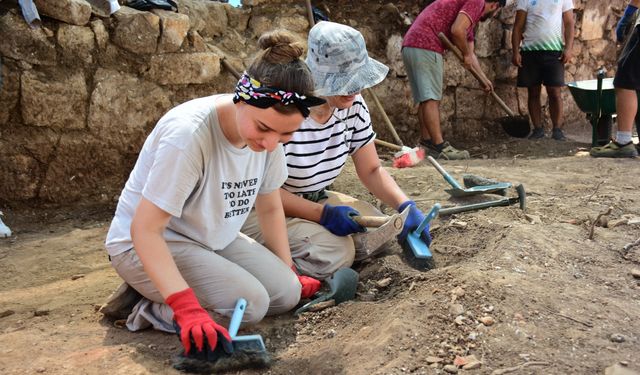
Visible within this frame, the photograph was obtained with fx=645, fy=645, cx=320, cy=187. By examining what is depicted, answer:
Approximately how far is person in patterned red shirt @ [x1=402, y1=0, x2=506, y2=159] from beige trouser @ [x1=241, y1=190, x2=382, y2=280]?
285 cm

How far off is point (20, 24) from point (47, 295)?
6.24ft

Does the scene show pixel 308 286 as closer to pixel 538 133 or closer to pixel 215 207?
pixel 215 207

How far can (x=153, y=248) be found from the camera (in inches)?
76.2

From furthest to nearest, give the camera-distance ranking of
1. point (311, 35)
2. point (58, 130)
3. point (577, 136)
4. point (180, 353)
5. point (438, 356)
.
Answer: point (577, 136)
point (58, 130)
point (311, 35)
point (180, 353)
point (438, 356)

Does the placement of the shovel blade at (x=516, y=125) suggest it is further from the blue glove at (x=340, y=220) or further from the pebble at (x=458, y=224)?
the blue glove at (x=340, y=220)

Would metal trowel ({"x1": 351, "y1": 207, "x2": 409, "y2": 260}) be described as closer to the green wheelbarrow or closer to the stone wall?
the stone wall

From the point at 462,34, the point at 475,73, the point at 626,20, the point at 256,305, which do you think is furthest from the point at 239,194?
the point at 626,20

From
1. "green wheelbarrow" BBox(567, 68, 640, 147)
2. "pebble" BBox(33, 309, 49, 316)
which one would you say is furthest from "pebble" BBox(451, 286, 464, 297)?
"green wheelbarrow" BBox(567, 68, 640, 147)

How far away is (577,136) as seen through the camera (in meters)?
6.77

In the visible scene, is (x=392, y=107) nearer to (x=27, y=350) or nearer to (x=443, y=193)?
(x=443, y=193)

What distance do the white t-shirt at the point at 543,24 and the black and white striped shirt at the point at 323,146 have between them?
3.77 metres

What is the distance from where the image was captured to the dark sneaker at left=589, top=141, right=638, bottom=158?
491 centimetres

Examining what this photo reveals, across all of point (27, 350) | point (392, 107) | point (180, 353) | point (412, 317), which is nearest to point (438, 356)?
point (412, 317)

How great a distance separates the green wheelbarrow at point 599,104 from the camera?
5547 millimetres
